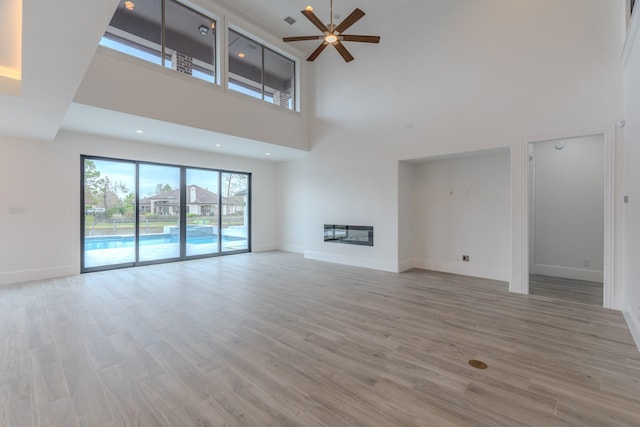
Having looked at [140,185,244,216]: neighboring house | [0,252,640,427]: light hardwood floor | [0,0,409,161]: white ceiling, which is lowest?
[0,252,640,427]: light hardwood floor

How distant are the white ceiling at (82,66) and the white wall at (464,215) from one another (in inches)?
131

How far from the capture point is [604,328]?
10.3 ft

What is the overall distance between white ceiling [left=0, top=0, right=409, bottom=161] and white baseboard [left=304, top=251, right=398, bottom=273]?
2804mm

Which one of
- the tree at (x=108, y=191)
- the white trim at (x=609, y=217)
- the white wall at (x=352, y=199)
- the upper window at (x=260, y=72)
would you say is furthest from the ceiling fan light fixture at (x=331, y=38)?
the tree at (x=108, y=191)

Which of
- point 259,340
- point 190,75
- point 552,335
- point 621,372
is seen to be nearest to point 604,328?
point 552,335

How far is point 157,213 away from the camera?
22.3 ft

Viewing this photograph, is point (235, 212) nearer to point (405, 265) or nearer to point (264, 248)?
point (264, 248)

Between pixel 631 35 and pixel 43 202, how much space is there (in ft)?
30.1

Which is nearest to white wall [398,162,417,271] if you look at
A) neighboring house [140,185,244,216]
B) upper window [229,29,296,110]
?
upper window [229,29,296,110]

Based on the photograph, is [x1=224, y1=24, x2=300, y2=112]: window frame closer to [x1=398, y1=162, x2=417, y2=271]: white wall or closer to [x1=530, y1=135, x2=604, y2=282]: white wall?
[x1=398, y1=162, x2=417, y2=271]: white wall

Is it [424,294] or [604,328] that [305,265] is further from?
[604,328]

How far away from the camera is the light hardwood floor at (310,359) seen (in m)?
1.85

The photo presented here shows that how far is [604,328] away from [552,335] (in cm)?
74

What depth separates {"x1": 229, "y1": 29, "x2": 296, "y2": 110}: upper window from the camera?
21.0 ft
